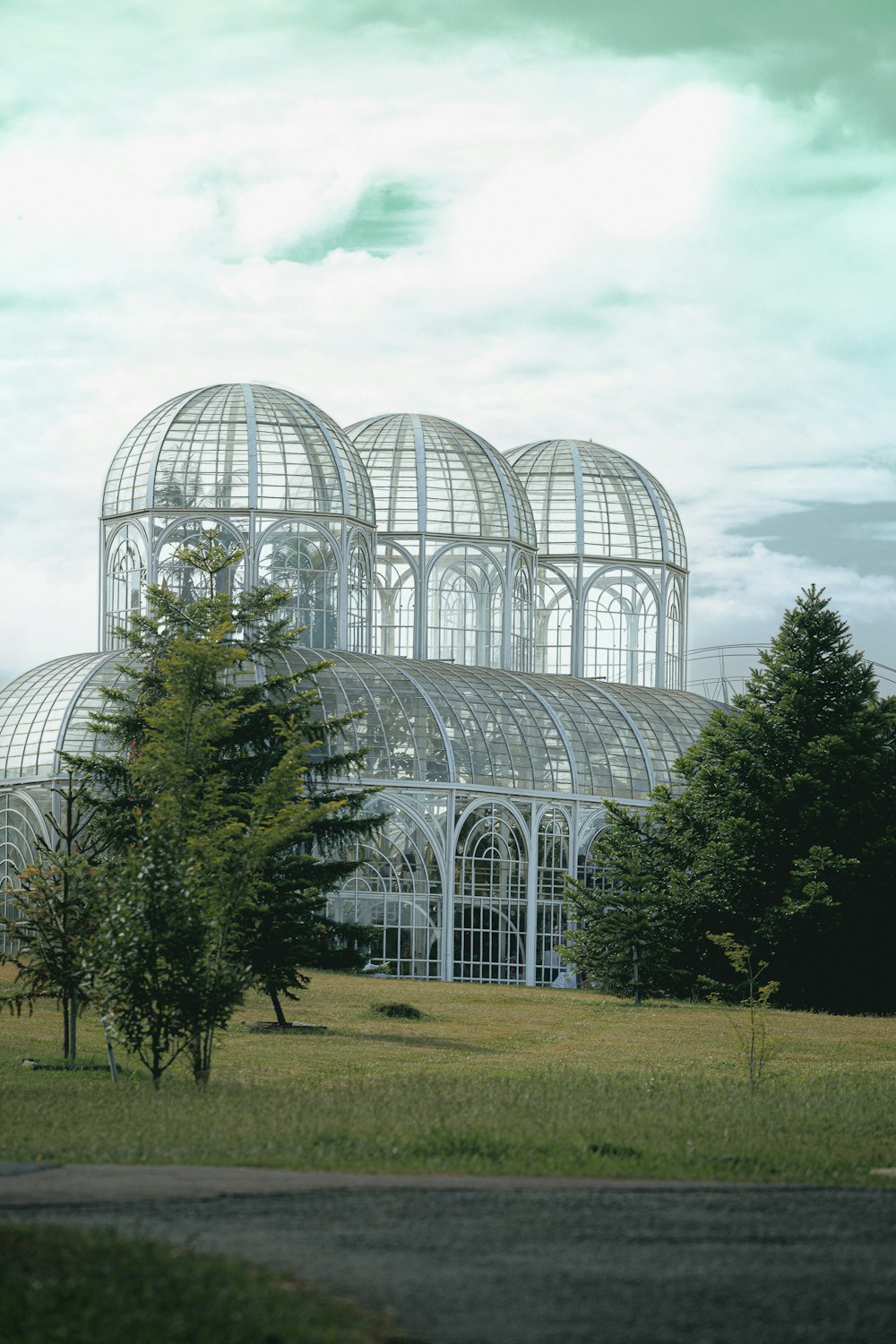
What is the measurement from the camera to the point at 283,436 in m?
49.6

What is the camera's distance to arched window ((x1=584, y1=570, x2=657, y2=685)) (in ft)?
189

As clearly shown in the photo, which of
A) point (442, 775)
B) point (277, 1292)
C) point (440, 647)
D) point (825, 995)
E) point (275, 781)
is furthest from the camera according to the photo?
point (440, 647)

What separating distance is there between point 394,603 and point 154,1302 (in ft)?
150

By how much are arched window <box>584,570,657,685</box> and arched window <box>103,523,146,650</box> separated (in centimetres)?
1486

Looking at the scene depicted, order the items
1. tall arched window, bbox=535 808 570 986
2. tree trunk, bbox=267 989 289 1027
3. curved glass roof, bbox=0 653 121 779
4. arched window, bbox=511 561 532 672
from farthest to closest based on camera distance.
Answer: arched window, bbox=511 561 532 672 < tall arched window, bbox=535 808 570 986 < curved glass roof, bbox=0 653 121 779 < tree trunk, bbox=267 989 289 1027

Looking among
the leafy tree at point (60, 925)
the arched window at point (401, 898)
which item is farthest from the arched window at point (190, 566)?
the leafy tree at point (60, 925)

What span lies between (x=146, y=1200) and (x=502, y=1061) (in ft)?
47.9

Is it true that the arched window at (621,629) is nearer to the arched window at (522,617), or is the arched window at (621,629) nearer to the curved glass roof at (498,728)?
the arched window at (522,617)

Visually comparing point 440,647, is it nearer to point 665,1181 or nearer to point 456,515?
point 456,515

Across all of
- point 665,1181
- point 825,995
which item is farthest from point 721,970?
point 665,1181

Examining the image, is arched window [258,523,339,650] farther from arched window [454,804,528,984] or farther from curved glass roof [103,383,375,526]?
arched window [454,804,528,984]

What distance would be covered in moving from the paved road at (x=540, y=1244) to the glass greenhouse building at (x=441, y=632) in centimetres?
2761

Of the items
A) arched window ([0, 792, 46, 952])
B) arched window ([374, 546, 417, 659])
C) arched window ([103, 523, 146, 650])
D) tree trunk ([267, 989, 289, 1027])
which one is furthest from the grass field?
arched window ([374, 546, 417, 659])

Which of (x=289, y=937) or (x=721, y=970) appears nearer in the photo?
(x=289, y=937)
